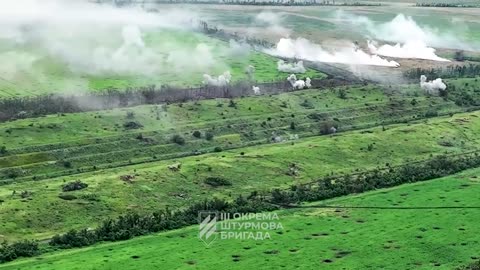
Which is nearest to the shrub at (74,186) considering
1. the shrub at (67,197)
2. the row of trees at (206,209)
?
the shrub at (67,197)

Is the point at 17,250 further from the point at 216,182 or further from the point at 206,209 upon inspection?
the point at 216,182

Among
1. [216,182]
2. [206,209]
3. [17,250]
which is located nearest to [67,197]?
[17,250]

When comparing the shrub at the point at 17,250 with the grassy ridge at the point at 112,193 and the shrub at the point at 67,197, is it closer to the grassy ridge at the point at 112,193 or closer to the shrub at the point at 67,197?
the grassy ridge at the point at 112,193

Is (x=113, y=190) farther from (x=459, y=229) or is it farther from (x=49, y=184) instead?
(x=459, y=229)

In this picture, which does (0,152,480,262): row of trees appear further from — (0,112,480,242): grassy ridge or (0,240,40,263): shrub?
(0,112,480,242): grassy ridge

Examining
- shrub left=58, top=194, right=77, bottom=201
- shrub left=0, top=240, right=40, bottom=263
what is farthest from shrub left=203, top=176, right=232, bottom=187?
shrub left=0, top=240, right=40, bottom=263

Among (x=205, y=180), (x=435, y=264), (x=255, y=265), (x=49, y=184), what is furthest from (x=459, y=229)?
(x=49, y=184)

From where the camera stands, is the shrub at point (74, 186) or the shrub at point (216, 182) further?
the shrub at point (216, 182)
